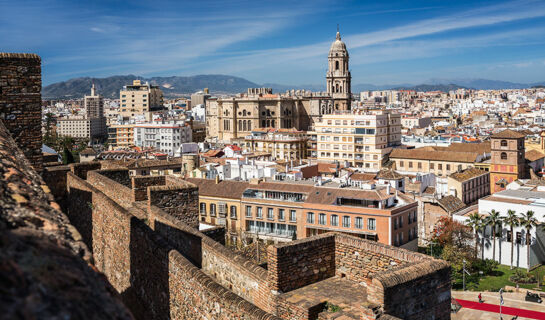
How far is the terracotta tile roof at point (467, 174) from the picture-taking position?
1909 inches

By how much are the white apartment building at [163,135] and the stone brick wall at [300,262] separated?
91660mm

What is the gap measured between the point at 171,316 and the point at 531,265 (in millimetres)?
35758

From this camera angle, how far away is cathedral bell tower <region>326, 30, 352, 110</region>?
10081 cm

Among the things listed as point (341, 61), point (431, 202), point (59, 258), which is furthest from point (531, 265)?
point (341, 61)

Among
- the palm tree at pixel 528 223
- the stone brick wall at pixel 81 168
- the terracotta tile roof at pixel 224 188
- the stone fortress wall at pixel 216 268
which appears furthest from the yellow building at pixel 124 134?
the stone fortress wall at pixel 216 268

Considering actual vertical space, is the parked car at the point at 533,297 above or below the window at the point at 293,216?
below

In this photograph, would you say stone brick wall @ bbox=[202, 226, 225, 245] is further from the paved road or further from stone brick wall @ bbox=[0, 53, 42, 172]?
the paved road

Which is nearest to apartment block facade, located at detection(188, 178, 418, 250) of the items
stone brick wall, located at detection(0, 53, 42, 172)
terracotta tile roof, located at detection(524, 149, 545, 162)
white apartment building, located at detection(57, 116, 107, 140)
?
stone brick wall, located at detection(0, 53, 42, 172)

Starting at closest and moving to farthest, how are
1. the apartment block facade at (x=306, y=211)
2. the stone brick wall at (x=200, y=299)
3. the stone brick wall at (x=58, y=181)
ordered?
the stone brick wall at (x=200, y=299) < the stone brick wall at (x=58, y=181) < the apartment block facade at (x=306, y=211)

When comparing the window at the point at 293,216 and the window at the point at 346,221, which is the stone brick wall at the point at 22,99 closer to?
the window at the point at 346,221

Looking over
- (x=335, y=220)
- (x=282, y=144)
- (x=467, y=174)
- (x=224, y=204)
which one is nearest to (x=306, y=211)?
(x=335, y=220)

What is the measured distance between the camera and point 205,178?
156ft

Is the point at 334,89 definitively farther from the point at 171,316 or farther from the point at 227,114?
the point at 171,316

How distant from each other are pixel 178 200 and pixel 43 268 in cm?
850
